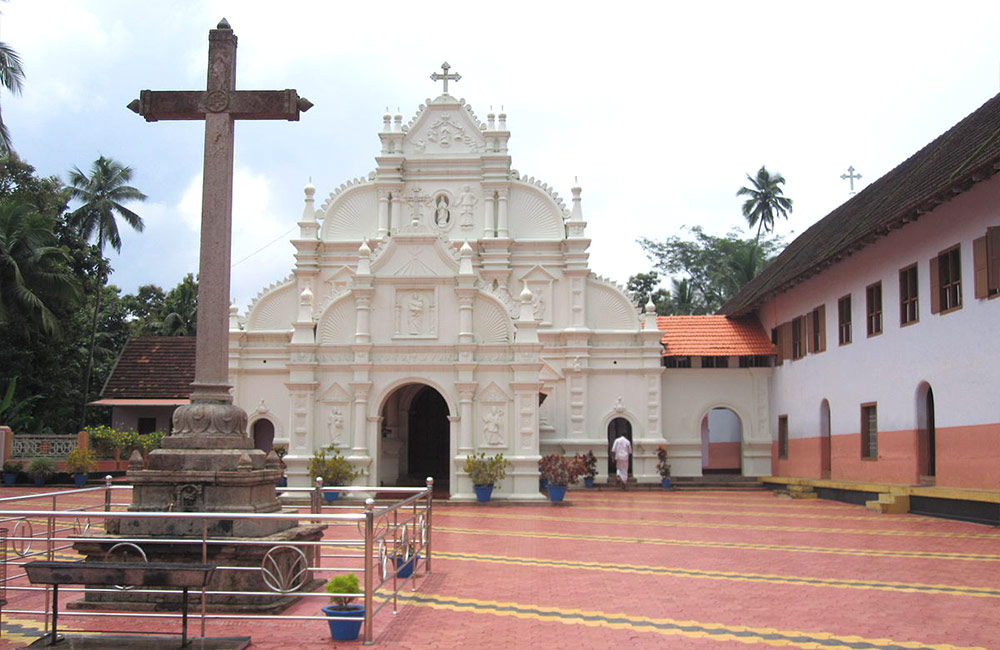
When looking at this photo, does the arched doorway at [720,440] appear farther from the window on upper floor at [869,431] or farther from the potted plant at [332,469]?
the potted plant at [332,469]

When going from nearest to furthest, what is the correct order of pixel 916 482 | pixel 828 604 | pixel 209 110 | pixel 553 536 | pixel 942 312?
pixel 828 604 → pixel 209 110 → pixel 553 536 → pixel 942 312 → pixel 916 482

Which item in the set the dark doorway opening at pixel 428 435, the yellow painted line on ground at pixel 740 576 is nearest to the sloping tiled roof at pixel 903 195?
the yellow painted line on ground at pixel 740 576

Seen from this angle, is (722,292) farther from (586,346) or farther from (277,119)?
(277,119)

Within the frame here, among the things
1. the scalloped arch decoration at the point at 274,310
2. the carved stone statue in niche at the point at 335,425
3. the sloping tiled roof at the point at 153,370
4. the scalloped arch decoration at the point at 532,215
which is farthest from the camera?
the sloping tiled roof at the point at 153,370

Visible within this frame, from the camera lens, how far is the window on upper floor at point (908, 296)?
19891 millimetres

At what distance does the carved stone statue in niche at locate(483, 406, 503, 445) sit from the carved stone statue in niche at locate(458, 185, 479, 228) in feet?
30.3

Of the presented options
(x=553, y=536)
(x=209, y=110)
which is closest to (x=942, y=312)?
(x=553, y=536)

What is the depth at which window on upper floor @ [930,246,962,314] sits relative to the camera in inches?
709

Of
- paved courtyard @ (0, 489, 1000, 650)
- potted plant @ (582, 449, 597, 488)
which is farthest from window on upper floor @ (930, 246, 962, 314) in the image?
potted plant @ (582, 449, 597, 488)

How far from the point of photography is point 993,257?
645 inches

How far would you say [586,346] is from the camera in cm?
3005

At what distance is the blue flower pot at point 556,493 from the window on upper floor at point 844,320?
8.11m

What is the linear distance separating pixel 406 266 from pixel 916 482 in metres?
13.0

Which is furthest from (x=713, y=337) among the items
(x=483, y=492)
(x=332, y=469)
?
(x=332, y=469)
